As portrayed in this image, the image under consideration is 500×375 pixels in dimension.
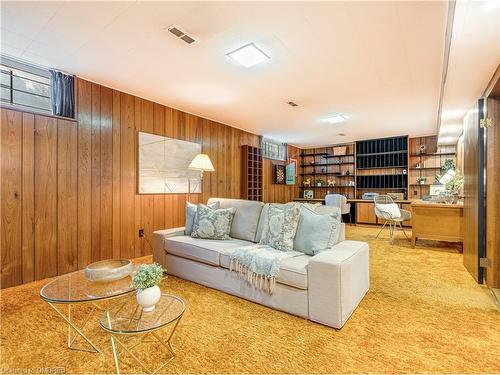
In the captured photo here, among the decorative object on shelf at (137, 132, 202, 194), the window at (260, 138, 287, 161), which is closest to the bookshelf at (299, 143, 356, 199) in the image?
the window at (260, 138, 287, 161)

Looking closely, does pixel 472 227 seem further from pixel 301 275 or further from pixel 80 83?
pixel 80 83

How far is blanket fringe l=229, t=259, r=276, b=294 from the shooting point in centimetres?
209

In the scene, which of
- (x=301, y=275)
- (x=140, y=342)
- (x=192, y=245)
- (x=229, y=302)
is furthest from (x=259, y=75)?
(x=140, y=342)

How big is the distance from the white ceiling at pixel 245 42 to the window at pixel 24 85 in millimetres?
152

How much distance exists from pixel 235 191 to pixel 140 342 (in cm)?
407

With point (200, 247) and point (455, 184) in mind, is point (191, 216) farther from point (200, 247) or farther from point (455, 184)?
point (455, 184)

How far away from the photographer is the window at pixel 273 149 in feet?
21.8

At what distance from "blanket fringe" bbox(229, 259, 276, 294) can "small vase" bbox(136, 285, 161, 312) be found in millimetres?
890

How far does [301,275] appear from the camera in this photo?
1945 mm

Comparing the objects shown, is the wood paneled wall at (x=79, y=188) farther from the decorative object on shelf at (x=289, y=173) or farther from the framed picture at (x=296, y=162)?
the framed picture at (x=296, y=162)

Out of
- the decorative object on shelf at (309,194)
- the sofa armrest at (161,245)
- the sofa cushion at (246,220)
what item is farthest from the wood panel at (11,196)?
the decorative object on shelf at (309,194)

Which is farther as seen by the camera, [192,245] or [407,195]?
[407,195]

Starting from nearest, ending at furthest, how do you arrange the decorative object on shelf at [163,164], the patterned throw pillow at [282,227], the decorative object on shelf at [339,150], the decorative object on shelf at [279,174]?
the patterned throw pillow at [282,227], the decorative object on shelf at [163,164], the decorative object on shelf at [279,174], the decorative object on shelf at [339,150]

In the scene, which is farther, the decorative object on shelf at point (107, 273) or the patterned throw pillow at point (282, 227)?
the patterned throw pillow at point (282, 227)
